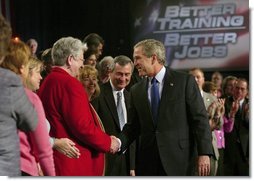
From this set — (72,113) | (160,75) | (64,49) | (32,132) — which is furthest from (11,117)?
(160,75)

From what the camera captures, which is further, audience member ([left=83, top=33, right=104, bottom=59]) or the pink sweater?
audience member ([left=83, top=33, right=104, bottom=59])

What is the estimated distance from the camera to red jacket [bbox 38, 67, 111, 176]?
290 centimetres

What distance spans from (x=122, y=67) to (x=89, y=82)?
0.22 meters

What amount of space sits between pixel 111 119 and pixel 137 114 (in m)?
0.16

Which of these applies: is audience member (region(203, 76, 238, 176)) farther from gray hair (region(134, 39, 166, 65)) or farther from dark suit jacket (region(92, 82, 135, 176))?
dark suit jacket (region(92, 82, 135, 176))

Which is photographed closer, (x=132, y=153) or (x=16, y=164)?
(x=16, y=164)

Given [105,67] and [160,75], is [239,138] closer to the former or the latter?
[160,75]

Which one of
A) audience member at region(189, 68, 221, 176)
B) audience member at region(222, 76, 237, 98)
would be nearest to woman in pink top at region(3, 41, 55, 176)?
audience member at region(189, 68, 221, 176)

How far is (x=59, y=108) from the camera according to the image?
2916 mm

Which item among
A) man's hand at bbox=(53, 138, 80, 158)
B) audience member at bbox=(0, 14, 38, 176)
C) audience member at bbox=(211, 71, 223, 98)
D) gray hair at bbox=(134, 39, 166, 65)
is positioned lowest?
man's hand at bbox=(53, 138, 80, 158)

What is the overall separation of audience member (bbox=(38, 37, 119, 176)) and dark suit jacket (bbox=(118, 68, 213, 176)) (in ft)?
0.59

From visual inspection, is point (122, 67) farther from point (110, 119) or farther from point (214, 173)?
point (214, 173)

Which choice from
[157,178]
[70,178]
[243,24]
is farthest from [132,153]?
[243,24]

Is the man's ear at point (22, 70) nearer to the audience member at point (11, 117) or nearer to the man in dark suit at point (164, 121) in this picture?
the audience member at point (11, 117)
